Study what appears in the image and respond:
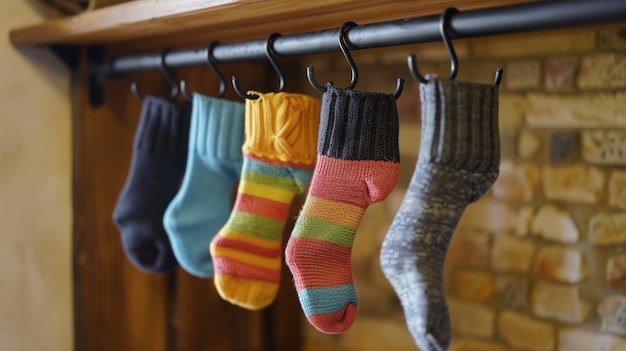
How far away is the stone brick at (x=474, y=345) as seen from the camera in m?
1.23

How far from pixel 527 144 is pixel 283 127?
0.58m

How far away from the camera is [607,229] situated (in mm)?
1072

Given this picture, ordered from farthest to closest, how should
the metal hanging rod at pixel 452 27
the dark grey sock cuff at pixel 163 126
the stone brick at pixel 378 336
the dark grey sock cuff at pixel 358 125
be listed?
the stone brick at pixel 378 336 < the dark grey sock cuff at pixel 163 126 < the dark grey sock cuff at pixel 358 125 < the metal hanging rod at pixel 452 27

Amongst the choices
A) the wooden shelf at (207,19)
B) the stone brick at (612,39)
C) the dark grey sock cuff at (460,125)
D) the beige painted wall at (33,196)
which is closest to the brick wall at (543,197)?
the stone brick at (612,39)

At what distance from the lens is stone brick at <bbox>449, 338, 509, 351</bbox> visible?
123 cm

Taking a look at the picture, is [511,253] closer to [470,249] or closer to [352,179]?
[470,249]

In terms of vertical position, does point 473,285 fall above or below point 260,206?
below

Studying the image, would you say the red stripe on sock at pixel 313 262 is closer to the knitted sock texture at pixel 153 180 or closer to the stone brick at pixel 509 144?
the knitted sock texture at pixel 153 180

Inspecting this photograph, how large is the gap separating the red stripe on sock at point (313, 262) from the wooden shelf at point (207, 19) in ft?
0.90

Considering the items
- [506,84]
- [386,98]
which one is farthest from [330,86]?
[506,84]

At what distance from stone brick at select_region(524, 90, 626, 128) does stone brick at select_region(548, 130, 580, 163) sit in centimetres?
1

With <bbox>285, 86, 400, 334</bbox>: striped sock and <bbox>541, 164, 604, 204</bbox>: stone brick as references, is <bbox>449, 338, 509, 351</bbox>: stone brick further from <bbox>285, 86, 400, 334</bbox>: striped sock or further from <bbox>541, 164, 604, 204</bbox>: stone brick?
<bbox>285, 86, 400, 334</bbox>: striped sock

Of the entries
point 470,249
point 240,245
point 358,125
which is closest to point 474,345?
point 470,249

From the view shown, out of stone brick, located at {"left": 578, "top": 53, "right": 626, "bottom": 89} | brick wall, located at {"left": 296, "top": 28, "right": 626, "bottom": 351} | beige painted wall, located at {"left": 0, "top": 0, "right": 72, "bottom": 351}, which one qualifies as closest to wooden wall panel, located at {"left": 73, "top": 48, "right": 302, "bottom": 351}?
beige painted wall, located at {"left": 0, "top": 0, "right": 72, "bottom": 351}
